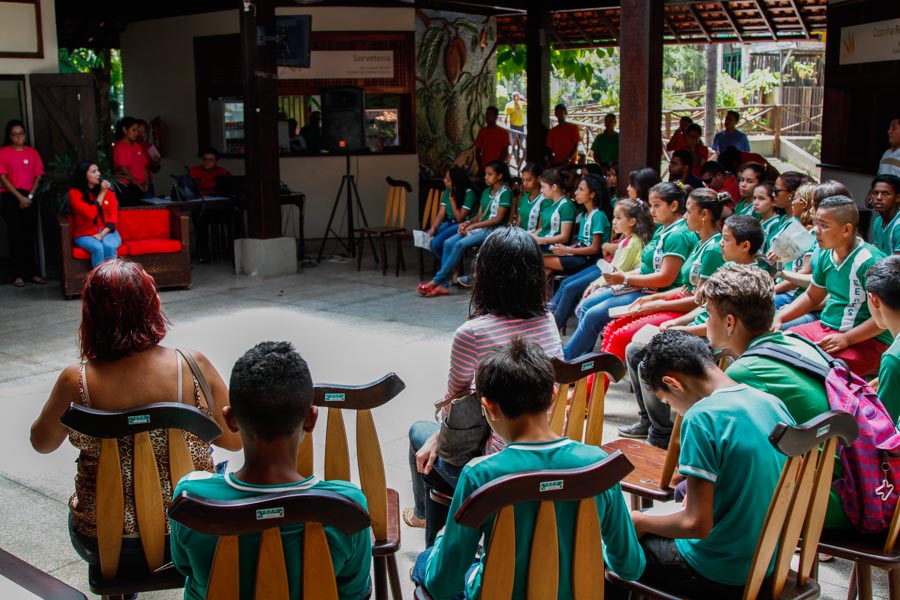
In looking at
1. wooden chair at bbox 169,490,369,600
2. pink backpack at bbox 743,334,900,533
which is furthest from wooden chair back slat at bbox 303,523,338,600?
pink backpack at bbox 743,334,900,533

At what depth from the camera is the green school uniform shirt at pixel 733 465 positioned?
228 centimetres

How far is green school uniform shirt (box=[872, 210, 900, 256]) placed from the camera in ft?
17.2

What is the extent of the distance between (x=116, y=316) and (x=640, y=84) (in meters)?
4.87

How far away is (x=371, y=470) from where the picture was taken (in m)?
2.71

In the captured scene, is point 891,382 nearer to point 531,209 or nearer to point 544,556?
point 544,556

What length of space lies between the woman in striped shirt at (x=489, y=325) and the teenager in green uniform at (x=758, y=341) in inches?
21.2

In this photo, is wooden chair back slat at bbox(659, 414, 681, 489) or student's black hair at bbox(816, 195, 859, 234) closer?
wooden chair back slat at bbox(659, 414, 681, 489)

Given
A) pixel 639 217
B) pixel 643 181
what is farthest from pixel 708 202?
pixel 643 181

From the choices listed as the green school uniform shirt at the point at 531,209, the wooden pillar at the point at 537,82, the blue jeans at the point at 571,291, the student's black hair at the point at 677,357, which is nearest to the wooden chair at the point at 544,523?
the student's black hair at the point at 677,357

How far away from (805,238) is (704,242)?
520 mm

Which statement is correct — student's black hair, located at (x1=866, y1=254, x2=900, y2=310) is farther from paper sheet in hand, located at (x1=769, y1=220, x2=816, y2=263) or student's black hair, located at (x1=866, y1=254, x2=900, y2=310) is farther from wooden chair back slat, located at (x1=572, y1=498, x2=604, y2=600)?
paper sheet in hand, located at (x1=769, y1=220, x2=816, y2=263)

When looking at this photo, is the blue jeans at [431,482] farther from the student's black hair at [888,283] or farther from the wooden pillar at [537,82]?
the wooden pillar at [537,82]

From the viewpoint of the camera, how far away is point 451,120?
13.0 m

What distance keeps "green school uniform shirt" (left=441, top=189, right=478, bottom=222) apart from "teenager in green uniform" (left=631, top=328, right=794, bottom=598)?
648cm
